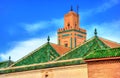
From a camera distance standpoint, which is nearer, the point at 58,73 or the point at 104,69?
the point at 104,69

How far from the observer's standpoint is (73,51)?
18.8 metres

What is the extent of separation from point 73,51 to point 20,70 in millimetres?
3083

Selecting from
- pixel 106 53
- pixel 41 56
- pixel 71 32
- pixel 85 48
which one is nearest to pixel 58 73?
pixel 85 48

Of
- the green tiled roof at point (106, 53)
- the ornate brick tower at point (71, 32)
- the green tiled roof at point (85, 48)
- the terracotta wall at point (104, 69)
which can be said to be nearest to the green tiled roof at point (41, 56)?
the green tiled roof at point (85, 48)

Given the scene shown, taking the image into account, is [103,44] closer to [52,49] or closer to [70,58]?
[70,58]

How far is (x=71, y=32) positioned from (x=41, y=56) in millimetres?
23592

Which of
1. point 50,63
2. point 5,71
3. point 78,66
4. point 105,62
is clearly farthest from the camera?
point 5,71

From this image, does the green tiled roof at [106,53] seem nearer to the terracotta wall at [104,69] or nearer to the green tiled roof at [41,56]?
the terracotta wall at [104,69]

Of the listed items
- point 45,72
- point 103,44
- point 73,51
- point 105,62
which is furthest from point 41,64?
point 105,62

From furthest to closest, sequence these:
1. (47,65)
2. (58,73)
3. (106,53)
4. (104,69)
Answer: (47,65)
(58,73)
(106,53)
(104,69)

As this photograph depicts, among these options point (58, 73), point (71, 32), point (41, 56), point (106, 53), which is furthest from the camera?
point (71, 32)

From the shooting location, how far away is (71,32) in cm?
4362

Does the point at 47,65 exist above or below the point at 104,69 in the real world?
above

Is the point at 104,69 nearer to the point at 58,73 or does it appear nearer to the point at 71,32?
the point at 58,73
